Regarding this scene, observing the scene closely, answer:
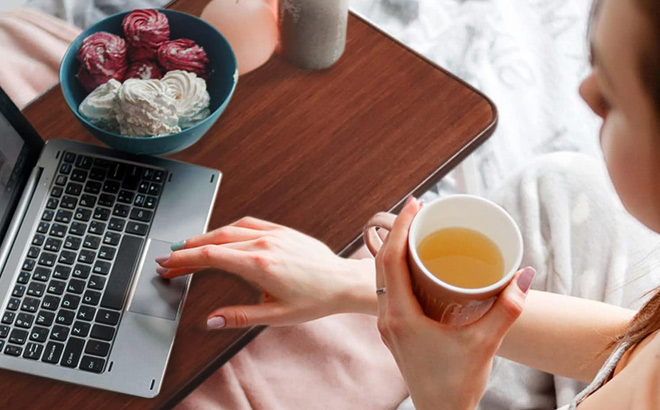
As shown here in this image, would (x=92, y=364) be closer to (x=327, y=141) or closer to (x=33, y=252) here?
(x=33, y=252)

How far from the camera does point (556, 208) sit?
3.27ft

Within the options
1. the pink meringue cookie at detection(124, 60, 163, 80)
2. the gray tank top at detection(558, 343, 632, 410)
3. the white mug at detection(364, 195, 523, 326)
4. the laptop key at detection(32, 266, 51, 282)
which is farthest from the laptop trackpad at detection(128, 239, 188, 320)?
the gray tank top at detection(558, 343, 632, 410)

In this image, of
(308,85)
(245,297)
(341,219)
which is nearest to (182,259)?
(245,297)

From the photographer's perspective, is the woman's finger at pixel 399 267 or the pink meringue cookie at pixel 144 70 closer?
the woman's finger at pixel 399 267

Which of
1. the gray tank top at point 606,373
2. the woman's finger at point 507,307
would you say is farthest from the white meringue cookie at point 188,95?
the gray tank top at point 606,373

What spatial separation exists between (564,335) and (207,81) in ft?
1.76

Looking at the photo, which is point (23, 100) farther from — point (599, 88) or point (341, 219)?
point (599, 88)

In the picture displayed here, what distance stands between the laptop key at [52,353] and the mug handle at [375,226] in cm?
35

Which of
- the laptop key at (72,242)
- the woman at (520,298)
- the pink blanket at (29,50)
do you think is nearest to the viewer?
the woman at (520,298)

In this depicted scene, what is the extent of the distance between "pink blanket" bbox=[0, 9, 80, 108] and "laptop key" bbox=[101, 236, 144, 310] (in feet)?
1.70

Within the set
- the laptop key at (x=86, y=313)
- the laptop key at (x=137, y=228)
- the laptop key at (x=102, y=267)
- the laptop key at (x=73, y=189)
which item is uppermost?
the laptop key at (x=73, y=189)

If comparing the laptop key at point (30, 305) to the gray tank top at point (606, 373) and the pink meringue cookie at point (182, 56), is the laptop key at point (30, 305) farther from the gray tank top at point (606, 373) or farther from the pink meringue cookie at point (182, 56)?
the gray tank top at point (606, 373)

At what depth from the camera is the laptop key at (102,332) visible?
2.61 ft

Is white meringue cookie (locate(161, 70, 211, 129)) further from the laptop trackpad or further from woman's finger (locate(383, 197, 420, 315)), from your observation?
woman's finger (locate(383, 197, 420, 315))
